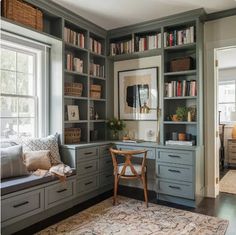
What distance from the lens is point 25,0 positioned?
286 cm

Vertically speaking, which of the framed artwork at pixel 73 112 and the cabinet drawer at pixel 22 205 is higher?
the framed artwork at pixel 73 112

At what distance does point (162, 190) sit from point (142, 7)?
2.57 meters

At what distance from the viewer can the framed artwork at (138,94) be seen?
397 cm

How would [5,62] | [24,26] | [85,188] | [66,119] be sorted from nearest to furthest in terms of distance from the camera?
[24,26]
[5,62]
[85,188]
[66,119]

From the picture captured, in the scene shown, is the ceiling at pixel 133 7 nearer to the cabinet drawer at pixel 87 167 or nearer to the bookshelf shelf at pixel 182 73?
the bookshelf shelf at pixel 182 73

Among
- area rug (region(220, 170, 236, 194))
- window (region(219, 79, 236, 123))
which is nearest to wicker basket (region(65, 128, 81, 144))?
area rug (region(220, 170, 236, 194))

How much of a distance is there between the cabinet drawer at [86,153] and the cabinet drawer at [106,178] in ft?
1.29

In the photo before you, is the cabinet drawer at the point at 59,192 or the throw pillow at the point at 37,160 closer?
the cabinet drawer at the point at 59,192

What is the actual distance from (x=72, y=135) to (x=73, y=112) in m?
0.38

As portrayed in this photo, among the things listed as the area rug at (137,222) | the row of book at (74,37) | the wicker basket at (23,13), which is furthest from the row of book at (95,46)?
the area rug at (137,222)

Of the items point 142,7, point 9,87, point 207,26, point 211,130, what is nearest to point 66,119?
point 9,87

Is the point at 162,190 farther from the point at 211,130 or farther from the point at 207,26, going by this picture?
the point at 207,26

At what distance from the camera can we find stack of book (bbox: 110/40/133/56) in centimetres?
400

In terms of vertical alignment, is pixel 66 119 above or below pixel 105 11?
below
